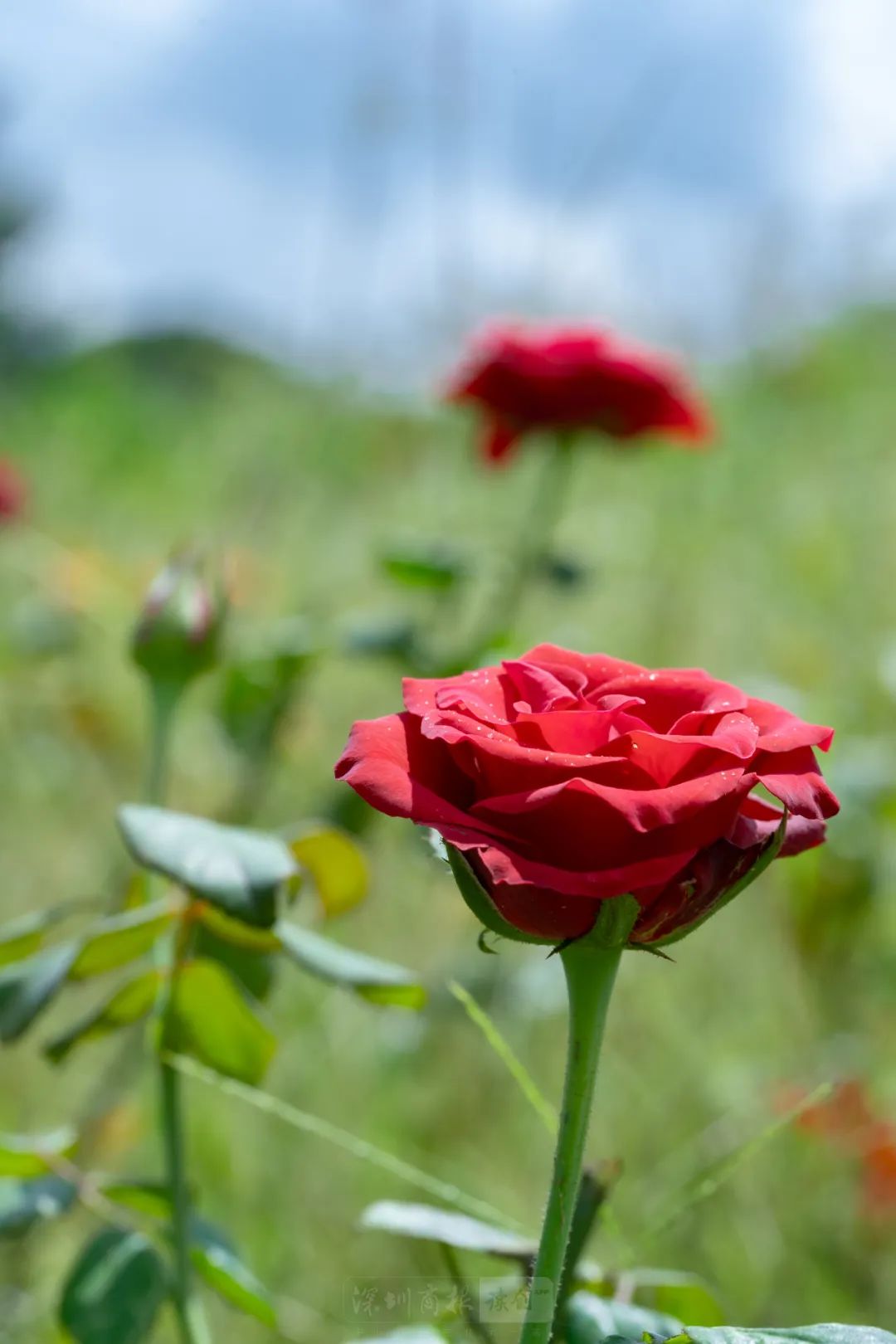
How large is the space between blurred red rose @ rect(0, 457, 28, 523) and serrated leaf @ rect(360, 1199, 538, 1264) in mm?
1408

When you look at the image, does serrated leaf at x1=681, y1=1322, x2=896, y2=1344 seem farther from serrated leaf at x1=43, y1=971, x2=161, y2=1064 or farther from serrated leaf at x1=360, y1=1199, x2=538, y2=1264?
serrated leaf at x1=43, y1=971, x2=161, y2=1064

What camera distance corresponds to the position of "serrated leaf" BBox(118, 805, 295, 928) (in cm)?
39

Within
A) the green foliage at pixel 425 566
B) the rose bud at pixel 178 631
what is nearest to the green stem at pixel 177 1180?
the rose bud at pixel 178 631

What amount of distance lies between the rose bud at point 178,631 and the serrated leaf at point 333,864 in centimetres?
10

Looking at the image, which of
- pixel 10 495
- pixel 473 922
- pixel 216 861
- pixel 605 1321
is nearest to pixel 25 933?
pixel 216 861

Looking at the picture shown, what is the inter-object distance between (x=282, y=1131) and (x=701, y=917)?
79 centimetres

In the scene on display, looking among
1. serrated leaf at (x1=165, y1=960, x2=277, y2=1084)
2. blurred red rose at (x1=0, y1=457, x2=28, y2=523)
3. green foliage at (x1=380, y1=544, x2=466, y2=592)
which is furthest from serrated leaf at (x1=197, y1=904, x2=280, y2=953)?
blurred red rose at (x1=0, y1=457, x2=28, y2=523)

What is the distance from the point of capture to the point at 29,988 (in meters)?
0.46

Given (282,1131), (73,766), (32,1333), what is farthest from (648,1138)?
(73,766)

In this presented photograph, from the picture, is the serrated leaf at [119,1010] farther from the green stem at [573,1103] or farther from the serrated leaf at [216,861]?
the green stem at [573,1103]

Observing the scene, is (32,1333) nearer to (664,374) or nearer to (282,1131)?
(282,1131)

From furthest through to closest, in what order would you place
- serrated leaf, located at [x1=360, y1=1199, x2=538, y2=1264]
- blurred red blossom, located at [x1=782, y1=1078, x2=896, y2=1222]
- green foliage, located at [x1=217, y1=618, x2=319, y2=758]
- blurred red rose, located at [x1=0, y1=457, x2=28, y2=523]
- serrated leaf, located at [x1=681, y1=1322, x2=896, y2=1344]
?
1. blurred red rose, located at [x1=0, y1=457, x2=28, y2=523]
2. blurred red blossom, located at [x1=782, y1=1078, x2=896, y2=1222]
3. green foliage, located at [x1=217, y1=618, x2=319, y2=758]
4. serrated leaf, located at [x1=360, y1=1199, x2=538, y2=1264]
5. serrated leaf, located at [x1=681, y1=1322, x2=896, y2=1344]

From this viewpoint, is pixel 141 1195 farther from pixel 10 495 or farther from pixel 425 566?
pixel 10 495

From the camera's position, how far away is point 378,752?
30cm
